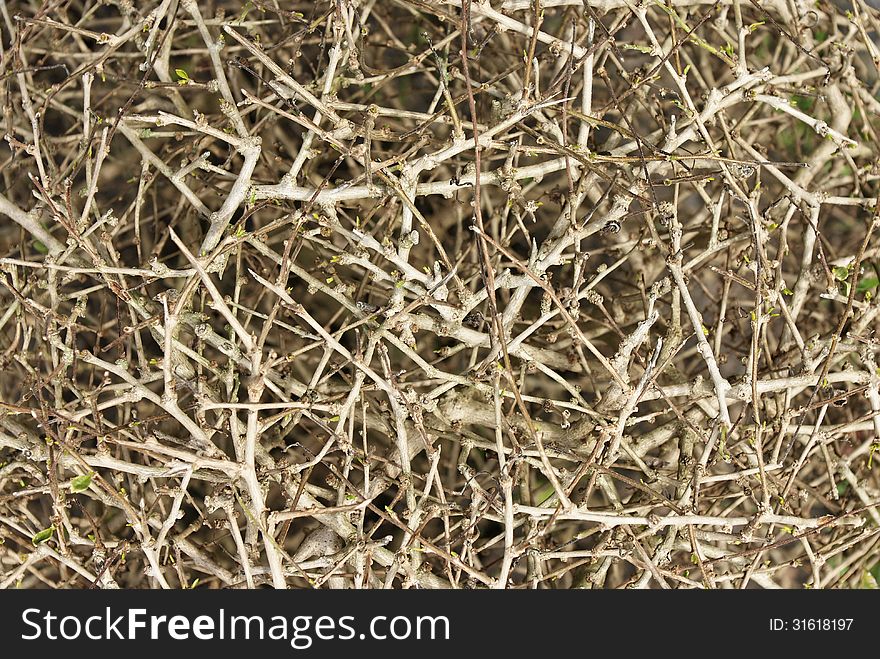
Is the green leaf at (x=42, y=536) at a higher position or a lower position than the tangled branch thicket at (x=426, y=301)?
lower

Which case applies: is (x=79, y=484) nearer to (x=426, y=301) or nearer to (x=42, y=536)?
(x=42, y=536)

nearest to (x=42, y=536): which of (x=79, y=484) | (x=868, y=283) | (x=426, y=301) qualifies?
(x=79, y=484)

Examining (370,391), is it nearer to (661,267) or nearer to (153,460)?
(153,460)

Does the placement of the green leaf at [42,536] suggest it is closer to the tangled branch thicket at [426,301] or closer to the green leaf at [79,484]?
the tangled branch thicket at [426,301]

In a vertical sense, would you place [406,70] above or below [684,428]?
above

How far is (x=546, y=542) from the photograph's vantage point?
1.10 m

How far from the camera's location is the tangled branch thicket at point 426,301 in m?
0.90

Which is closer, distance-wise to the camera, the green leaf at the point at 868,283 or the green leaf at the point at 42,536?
the green leaf at the point at 42,536

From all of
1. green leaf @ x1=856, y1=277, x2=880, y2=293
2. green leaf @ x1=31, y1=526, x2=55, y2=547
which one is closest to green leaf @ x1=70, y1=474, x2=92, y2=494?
green leaf @ x1=31, y1=526, x2=55, y2=547

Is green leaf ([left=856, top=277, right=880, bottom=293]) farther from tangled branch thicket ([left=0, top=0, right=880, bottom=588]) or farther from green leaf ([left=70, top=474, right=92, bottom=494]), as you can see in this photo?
green leaf ([left=70, top=474, right=92, bottom=494])

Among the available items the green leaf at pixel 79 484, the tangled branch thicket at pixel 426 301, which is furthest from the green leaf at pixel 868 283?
the green leaf at pixel 79 484

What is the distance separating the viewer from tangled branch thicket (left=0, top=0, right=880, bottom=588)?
90cm

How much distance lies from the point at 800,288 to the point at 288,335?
0.73m
